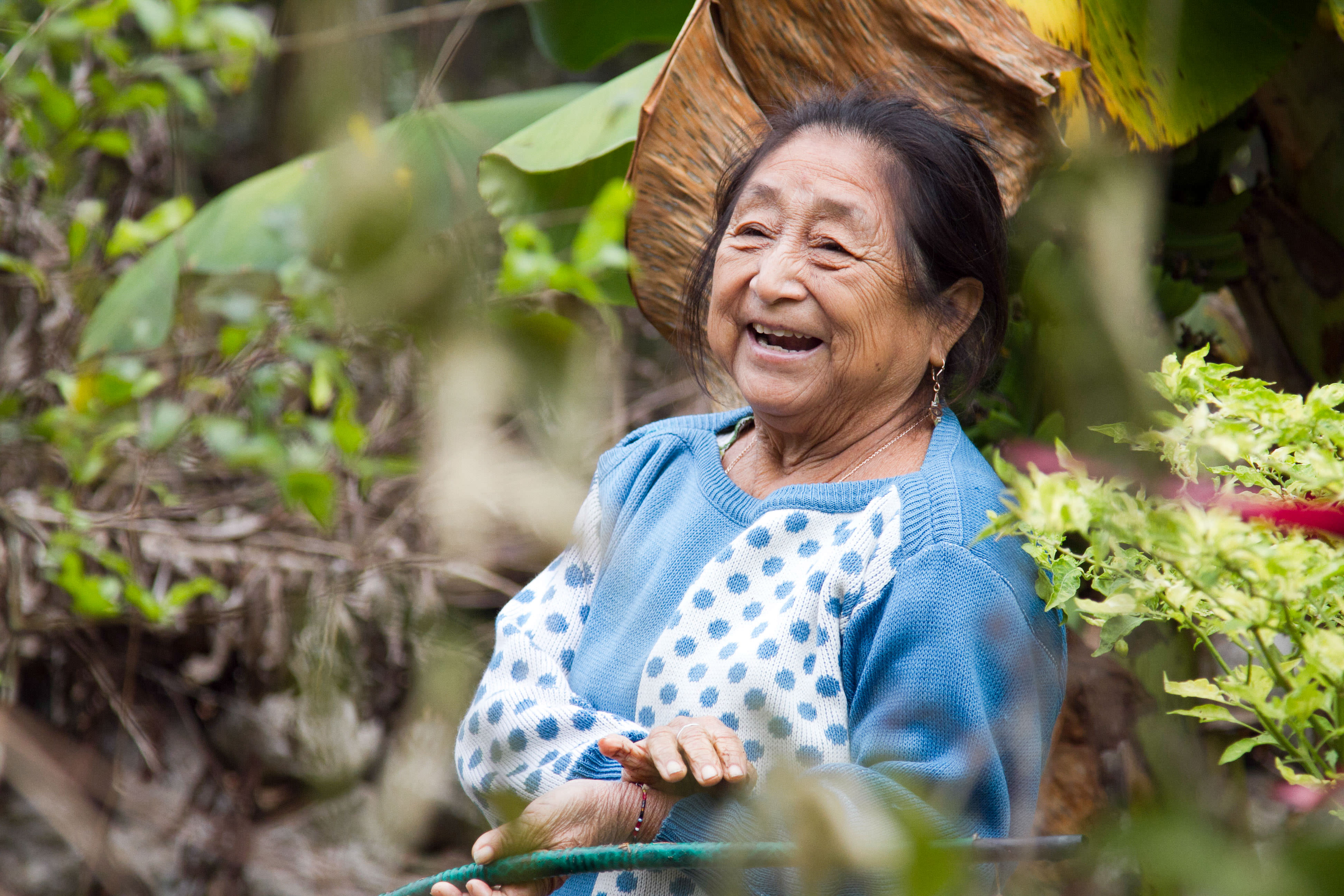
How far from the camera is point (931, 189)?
3.89 feet

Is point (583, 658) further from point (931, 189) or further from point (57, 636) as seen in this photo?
point (57, 636)

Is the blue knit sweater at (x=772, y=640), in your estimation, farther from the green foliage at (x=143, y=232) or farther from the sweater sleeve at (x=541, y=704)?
the green foliage at (x=143, y=232)

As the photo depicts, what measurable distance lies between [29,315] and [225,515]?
0.63 metres

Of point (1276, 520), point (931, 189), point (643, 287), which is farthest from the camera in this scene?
point (643, 287)

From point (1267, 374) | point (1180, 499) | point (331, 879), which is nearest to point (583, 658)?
point (331, 879)

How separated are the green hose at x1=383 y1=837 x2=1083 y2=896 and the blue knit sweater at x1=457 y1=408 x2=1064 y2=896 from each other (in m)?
0.14

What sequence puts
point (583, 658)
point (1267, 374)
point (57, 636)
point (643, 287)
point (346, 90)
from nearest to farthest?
point (346, 90) < point (583, 658) < point (643, 287) < point (1267, 374) < point (57, 636)

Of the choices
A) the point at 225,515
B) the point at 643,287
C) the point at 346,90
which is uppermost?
the point at 346,90

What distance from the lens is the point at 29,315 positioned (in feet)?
8.63

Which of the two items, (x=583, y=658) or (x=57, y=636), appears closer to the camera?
(x=583, y=658)

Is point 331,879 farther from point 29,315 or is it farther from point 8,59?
point 29,315

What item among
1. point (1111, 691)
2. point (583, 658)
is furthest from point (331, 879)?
point (1111, 691)

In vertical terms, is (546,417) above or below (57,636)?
above

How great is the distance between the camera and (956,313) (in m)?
1.24
